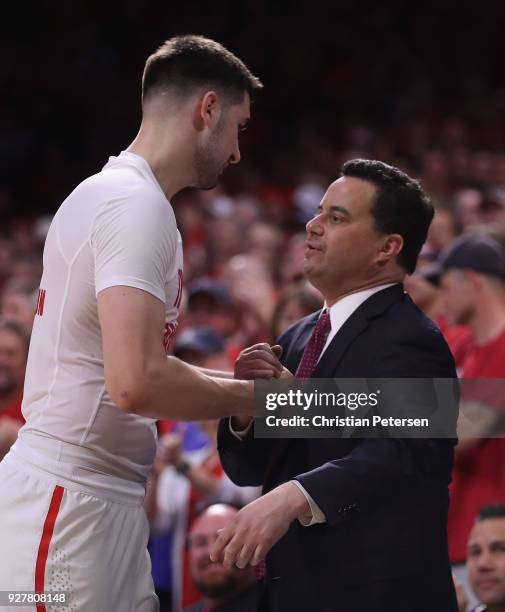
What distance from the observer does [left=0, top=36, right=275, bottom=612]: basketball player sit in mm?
2191

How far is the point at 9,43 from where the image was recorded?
13.2m

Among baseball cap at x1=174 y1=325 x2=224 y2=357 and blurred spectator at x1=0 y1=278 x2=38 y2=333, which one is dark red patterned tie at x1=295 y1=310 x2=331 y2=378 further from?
blurred spectator at x1=0 y1=278 x2=38 y2=333

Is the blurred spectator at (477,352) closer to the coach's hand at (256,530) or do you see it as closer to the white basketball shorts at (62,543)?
the coach's hand at (256,530)

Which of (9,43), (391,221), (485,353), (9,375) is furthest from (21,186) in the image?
(391,221)

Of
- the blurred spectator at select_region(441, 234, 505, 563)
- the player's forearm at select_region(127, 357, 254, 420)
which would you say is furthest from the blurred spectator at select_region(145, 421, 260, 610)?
the player's forearm at select_region(127, 357, 254, 420)

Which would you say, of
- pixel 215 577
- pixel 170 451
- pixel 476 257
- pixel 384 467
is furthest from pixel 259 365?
pixel 476 257

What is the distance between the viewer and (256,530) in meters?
2.19

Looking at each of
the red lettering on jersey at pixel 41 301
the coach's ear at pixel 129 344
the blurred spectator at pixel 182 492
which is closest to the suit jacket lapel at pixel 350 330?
the coach's ear at pixel 129 344

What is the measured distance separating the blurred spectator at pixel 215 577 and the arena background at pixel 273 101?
12.8 ft

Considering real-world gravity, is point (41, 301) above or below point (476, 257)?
below

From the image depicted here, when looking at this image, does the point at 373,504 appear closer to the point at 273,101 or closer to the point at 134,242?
the point at 134,242

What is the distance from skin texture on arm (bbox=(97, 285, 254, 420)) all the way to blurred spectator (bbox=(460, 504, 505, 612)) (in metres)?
1.64

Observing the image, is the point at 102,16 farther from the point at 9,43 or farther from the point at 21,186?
the point at 21,186

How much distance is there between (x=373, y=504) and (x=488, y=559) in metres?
1.29
